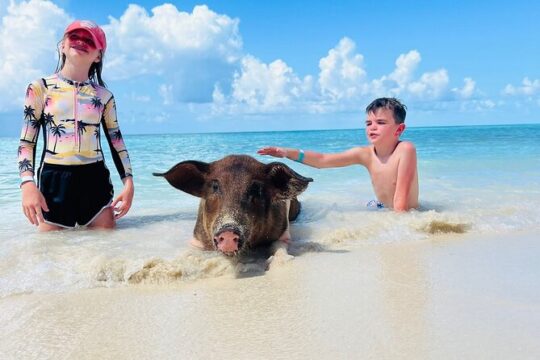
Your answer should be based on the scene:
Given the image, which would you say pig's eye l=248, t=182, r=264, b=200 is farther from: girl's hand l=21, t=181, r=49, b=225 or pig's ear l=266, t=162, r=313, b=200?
girl's hand l=21, t=181, r=49, b=225

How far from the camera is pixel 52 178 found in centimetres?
482

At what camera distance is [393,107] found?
5734 mm

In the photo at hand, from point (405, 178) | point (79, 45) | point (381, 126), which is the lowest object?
point (405, 178)

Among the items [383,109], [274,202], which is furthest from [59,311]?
[383,109]

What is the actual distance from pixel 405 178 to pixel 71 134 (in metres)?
3.40

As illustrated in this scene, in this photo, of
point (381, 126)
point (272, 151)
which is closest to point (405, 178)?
point (381, 126)

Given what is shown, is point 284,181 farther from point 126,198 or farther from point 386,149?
point 386,149

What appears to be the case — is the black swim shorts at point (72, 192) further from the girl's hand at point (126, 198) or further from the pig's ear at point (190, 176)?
the pig's ear at point (190, 176)

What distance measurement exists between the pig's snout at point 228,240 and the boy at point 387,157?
7.58 feet

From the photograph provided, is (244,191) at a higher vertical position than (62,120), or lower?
lower

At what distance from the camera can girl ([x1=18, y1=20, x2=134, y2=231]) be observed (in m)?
4.73

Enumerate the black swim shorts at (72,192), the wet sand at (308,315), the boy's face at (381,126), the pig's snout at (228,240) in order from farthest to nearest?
the boy's face at (381,126) < the black swim shorts at (72,192) < the pig's snout at (228,240) < the wet sand at (308,315)

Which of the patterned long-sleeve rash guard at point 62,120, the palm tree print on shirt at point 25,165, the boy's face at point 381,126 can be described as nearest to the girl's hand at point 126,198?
the patterned long-sleeve rash guard at point 62,120

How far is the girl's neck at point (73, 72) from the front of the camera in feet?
16.1
